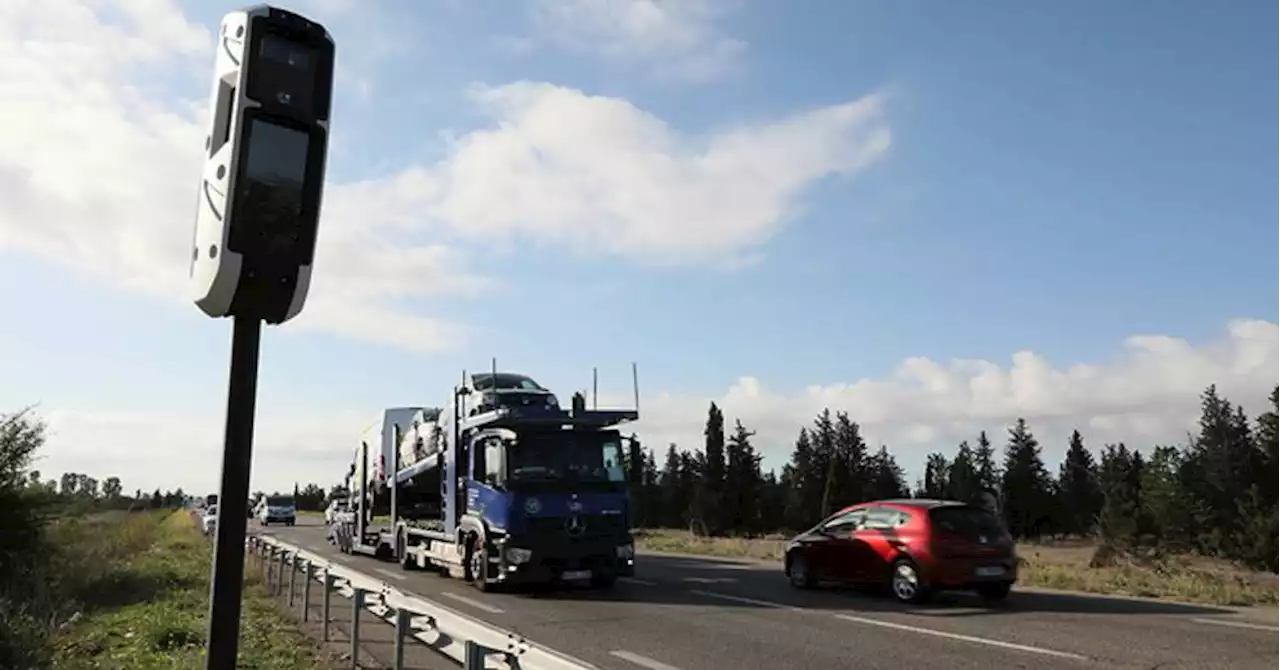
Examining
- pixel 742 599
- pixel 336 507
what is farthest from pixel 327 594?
pixel 336 507

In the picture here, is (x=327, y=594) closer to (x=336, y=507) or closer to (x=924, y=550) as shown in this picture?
(x=924, y=550)

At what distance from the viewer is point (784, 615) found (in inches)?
523

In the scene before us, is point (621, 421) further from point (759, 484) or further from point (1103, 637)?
point (759, 484)

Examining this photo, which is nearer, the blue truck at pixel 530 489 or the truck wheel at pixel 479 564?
the blue truck at pixel 530 489

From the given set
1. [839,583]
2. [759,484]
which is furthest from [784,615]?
[759,484]

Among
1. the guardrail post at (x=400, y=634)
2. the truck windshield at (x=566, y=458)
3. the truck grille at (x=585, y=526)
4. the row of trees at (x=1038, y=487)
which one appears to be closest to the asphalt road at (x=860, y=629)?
the truck grille at (x=585, y=526)

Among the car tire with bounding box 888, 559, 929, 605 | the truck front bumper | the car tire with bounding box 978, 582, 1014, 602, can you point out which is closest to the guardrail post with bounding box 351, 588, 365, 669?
the truck front bumper

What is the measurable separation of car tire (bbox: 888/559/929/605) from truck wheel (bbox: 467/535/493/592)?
643cm

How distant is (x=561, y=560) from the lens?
1605 cm

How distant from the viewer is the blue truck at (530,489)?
52.4 ft

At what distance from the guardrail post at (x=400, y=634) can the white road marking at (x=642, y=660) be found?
2470 mm

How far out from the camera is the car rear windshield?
14.8 meters

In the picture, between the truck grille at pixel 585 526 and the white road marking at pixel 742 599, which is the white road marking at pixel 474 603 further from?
the white road marking at pixel 742 599

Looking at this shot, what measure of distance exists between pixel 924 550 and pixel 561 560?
18.2ft
